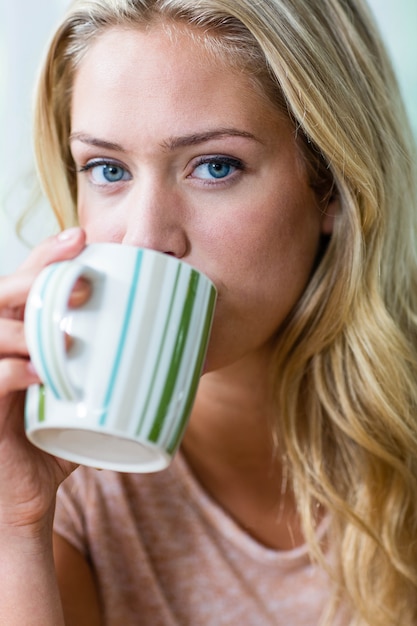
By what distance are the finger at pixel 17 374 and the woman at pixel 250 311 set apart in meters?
0.14

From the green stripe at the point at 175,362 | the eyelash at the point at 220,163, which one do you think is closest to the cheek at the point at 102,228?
the eyelash at the point at 220,163

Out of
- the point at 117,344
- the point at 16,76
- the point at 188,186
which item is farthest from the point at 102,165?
the point at 16,76

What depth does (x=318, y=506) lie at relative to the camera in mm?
1434

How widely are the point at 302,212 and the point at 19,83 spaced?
3.04ft

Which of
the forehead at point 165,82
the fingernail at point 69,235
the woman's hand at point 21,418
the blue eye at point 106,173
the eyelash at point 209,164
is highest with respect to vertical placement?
the forehead at point 165,82

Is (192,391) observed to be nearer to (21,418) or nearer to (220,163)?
(21,418)

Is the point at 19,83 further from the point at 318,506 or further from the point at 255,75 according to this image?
the point at 318,506

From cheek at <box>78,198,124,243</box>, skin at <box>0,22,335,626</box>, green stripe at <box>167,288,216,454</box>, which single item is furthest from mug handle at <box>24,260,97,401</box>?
cheek at <box>78,198,124,243</box>

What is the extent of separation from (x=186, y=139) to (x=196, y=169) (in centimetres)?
6

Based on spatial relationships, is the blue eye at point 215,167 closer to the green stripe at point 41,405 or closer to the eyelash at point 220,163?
the eyelash at point 220,163

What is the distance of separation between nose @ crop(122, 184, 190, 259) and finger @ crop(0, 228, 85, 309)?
0.17m

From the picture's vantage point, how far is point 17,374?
907 mm

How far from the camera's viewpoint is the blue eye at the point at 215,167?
3.89ft

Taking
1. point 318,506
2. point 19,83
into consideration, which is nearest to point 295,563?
point 318,506
